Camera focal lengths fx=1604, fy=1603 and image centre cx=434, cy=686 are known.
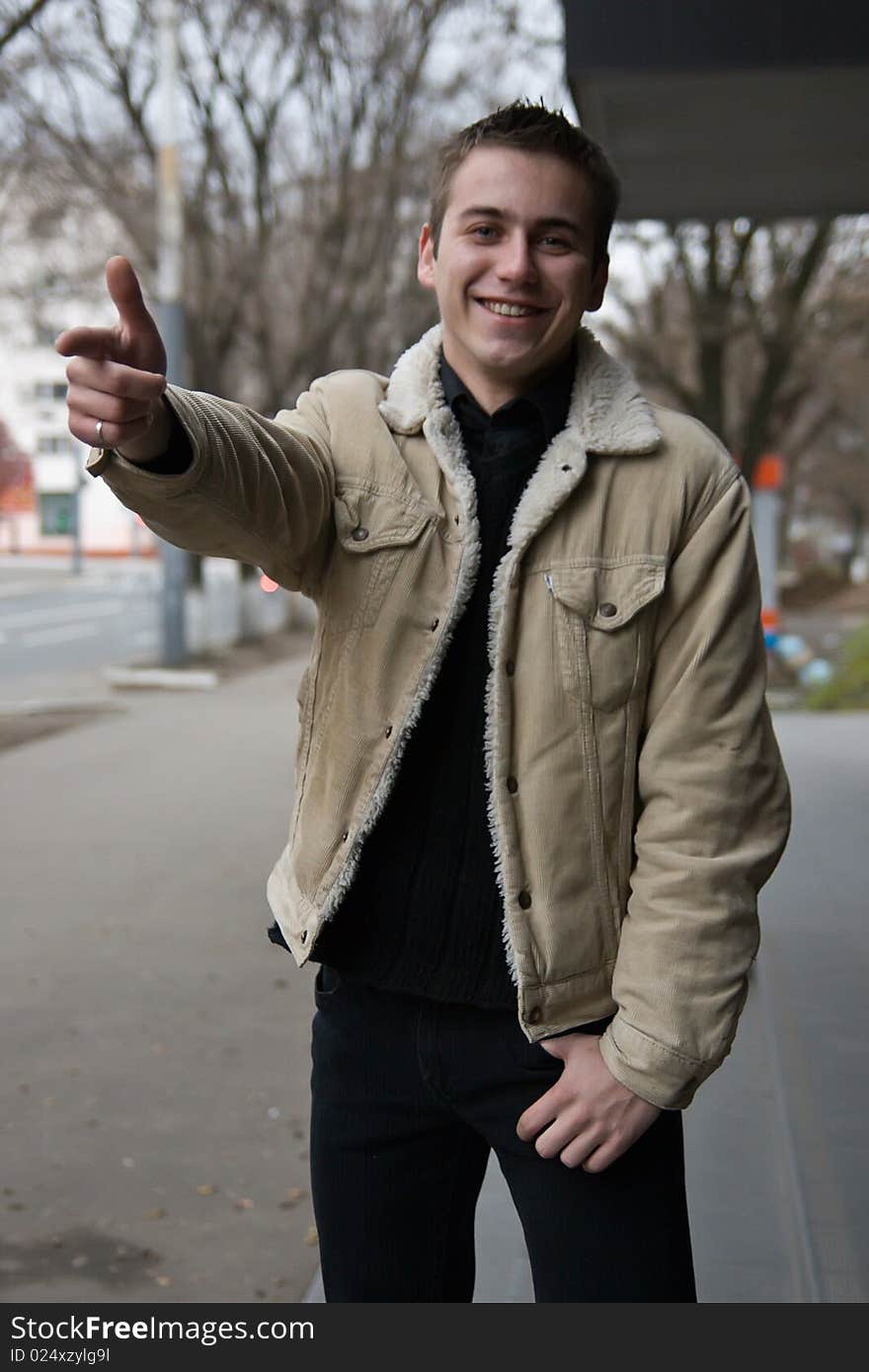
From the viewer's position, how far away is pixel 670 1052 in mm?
1810

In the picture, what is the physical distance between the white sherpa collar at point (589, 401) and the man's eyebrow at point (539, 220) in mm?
168

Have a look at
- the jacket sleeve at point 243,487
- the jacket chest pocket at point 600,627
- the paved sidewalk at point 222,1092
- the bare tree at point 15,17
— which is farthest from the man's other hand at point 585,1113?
the bare tree at point 15,17

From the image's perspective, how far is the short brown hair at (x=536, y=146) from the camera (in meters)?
1.83

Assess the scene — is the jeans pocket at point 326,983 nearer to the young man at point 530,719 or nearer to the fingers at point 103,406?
the young man at point 530,719

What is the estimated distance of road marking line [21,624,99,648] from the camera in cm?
2434

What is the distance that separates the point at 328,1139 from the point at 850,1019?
11.8 feet

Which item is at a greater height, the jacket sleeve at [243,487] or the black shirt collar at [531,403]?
the black shirt collar at [531,403]

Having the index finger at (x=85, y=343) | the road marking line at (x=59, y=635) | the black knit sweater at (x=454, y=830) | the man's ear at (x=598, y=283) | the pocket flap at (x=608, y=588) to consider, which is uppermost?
the man's ear at (x=598, y=283)

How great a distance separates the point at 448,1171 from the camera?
2016mm

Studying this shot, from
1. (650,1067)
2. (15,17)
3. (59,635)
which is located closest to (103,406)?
(650,1067)

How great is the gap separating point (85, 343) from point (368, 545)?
1.44 ft

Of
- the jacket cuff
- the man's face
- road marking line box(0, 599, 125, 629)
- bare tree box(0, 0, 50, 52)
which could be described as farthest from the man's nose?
road marking line box(0, 599, 125, 629)
